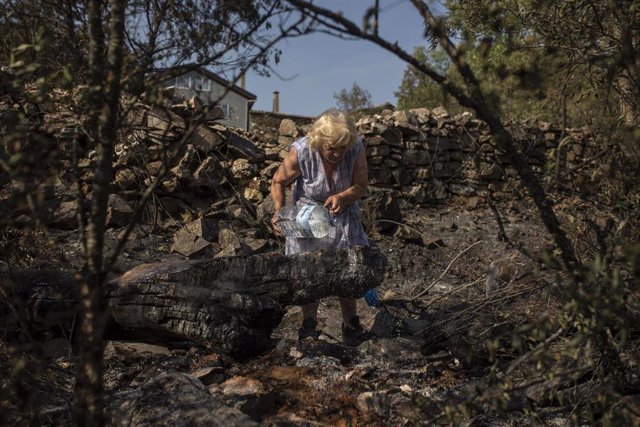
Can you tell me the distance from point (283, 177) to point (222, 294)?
4.30 feet

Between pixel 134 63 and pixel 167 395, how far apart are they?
4.63 ft

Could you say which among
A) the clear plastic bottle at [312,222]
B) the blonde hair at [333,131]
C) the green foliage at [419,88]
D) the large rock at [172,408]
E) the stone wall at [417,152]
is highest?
the green foliage at [419,88]

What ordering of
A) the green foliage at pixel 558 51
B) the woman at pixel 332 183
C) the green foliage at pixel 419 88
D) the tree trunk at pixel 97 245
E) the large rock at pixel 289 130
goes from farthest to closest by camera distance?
the green foliage at pixel 419 88 < the large rock at pixel 289 130 < the woman at pixel 332 183 < the green foliage at pixel 558 51 < the tree trunk at pixel 97 245

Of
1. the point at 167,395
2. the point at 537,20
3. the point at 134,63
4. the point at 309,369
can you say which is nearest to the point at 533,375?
the point at 309,369

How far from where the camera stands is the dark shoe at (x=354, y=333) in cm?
443

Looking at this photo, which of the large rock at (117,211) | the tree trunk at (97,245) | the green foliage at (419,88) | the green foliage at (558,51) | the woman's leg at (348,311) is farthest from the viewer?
the green foliage at (419,88)

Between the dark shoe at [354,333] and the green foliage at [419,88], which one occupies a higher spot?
the green foliage at [419,88]

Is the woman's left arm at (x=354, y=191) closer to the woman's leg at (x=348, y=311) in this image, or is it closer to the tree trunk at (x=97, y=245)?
the woman's leg at (x=348, y=311)

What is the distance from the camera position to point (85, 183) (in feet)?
24.8

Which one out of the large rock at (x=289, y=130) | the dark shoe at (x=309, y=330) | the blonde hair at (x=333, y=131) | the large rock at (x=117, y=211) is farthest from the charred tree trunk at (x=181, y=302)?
the large rock at (x=289, y=130)

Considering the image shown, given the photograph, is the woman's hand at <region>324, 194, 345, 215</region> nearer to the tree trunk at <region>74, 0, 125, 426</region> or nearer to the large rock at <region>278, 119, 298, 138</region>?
the tree trunk at <region>74, 0, 125, 426</region>

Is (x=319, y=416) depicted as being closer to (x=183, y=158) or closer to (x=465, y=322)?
(x=465, y=322)

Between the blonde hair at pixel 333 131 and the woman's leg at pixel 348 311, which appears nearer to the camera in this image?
the blonde hair at pixel 333 131

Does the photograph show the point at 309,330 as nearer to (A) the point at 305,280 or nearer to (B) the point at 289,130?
(A) the point at 305,280
